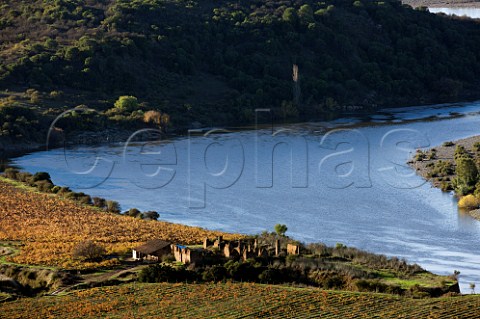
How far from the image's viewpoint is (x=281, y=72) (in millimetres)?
100688

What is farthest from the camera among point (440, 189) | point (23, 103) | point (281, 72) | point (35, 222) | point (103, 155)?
point (281, 72)

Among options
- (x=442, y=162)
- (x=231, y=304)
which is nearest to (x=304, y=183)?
(x=442, y=162)

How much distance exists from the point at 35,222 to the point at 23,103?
36.6 meters

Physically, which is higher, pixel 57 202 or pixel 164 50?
pixel 164 50

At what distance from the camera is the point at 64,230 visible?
43.6 m

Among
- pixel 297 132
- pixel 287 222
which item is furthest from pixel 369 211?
pixel 297 132

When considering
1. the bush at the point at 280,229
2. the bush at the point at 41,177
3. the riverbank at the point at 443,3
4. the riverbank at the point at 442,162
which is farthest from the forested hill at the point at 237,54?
the riverbank at the point at 443,3

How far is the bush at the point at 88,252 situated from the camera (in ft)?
121

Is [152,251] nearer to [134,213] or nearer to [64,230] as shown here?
[64,230]

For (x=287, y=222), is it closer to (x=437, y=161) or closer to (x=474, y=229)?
(x=474, y=229)

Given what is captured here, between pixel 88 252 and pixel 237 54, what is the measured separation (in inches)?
2601

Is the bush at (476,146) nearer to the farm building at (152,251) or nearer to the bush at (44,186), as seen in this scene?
the bush at (44,186)

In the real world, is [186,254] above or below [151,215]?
above

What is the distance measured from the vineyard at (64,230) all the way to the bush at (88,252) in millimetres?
389
